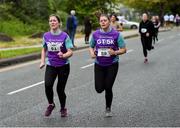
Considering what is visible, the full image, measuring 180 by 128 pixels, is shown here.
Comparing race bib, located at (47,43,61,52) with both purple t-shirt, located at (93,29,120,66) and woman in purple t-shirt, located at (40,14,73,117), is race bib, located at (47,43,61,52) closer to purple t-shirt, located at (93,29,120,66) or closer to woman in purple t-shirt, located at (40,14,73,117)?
woman in purple t-shirt, located at (40,14,73,117)

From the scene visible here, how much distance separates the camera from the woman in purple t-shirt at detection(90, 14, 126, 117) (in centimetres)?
927

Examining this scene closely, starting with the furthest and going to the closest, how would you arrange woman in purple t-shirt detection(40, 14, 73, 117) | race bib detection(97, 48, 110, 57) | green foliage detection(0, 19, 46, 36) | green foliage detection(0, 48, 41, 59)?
green foliage detection(0, 19, 46, 36) → green foliage detection(0, 48, 41, 59) → race bib detection(97, 48, 110, 57) → woman in purple t-shirt detection(40, 14, 73, 117)

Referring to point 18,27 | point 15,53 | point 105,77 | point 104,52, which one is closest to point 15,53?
point 15,53

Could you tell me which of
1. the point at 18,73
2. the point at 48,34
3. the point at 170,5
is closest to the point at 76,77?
the point at 18,73

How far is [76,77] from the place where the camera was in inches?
606

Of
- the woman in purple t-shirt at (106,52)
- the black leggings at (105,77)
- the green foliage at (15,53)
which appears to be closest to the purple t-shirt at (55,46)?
the woman in purple t-shirt at (106,52)

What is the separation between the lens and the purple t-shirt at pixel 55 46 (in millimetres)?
9203

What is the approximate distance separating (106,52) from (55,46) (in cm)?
85

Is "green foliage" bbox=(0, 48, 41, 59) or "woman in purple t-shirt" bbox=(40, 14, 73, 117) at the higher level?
"woman in purple t-shirt" bbox=(40, 14, 73, 117)

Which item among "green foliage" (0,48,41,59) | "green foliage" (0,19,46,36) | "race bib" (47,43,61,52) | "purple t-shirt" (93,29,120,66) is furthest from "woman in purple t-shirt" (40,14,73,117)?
"green foliage" (0,19,46,36)

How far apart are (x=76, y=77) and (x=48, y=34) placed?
6162mm

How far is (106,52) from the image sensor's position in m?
9.28

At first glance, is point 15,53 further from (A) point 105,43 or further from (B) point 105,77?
(A) point 105,43

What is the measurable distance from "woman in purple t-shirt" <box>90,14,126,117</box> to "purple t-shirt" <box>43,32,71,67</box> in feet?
1.63
